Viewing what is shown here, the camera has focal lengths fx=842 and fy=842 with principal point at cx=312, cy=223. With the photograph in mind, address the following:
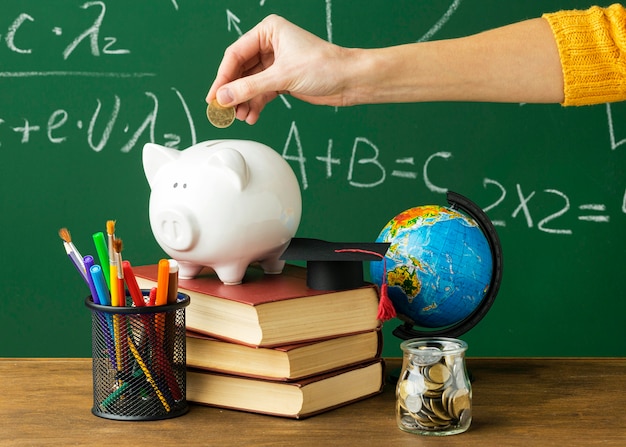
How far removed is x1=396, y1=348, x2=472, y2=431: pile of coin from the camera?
3.38 ft

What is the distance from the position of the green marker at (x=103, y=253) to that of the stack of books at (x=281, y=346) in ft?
0.31

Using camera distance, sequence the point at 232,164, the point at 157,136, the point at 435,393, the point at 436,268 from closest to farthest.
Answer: the point at 435,393 < the point at 232,164 < the point at 436,268 < the point at 157,136

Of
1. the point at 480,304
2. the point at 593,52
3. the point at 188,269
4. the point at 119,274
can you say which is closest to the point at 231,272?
the point at 188,269

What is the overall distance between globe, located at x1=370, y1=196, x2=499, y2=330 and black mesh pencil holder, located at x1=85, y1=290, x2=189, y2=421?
13.4 inches

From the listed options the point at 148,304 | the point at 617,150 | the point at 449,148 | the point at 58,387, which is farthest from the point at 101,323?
the point at 617,150

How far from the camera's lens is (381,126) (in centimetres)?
220

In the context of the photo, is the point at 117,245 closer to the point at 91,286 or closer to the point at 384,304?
the point at 91,286

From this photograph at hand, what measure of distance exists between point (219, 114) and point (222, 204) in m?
0.25

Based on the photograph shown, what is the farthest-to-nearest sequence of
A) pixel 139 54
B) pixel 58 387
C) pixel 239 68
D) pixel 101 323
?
1. pixel 139 54
2. pixel 239 68
3. pixel 58 387
4. pixel 101 323

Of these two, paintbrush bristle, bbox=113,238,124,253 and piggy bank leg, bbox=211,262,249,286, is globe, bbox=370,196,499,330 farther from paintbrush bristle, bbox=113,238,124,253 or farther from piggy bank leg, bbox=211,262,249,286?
paintbrush bristle, bbox=113,238,124,253

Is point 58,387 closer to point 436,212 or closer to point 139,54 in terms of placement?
point 436,212

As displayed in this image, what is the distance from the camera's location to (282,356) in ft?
3.57

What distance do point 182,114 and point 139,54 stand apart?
0.62ft

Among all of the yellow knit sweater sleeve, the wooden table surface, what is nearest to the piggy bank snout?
the wooden table surface
